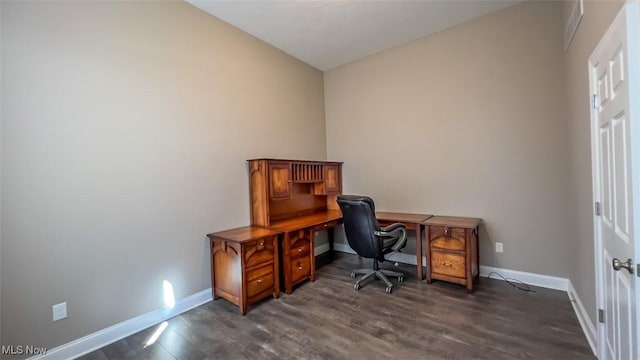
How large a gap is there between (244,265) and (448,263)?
2.24 meters

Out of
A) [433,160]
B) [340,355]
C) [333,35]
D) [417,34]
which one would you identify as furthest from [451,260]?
[333,35]

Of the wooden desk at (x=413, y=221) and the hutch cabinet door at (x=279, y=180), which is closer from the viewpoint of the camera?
the wooden desk at (x=413, y=221)

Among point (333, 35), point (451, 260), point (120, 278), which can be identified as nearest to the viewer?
point (120, 278)

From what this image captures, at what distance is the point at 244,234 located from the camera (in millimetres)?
2904

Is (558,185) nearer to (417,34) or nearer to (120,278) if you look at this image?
(417,34)

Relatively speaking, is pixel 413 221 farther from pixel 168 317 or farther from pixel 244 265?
pixel 168 317

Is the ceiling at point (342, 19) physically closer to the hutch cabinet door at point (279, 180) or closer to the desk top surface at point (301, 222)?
the hutch cabinet door at point (279, 180)

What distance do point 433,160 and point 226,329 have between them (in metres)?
3.12

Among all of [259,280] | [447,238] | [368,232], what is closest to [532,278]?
[447,238]

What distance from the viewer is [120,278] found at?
2.32 metres

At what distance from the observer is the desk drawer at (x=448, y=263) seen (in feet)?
9.75

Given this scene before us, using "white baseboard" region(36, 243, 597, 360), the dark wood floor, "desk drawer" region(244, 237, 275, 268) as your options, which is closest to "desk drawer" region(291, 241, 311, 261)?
"desk drawer" region(244, 237, 275, 268)

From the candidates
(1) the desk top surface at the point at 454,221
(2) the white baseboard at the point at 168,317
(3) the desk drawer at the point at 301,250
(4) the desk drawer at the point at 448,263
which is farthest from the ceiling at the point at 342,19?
(2) the white baseboard at the point at 168,317

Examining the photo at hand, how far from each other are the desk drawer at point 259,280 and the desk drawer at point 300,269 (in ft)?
0.88
